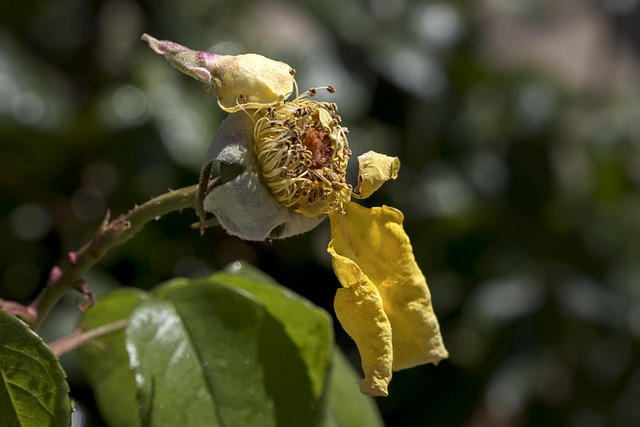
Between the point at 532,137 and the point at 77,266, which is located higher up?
the point at 77,266

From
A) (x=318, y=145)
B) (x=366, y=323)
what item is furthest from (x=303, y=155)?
(x=366, y=323)

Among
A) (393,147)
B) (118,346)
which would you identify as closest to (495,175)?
(393,147)

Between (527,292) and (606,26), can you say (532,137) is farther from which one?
(606,26)

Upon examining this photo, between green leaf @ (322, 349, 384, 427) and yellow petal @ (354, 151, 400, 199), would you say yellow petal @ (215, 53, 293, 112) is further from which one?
green leaf @ (322, 349, 384, 427)

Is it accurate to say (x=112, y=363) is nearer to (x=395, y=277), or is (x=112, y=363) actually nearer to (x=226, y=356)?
(x=226, y=356)

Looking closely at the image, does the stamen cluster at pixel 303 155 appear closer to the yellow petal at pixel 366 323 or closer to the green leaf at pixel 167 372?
the yellow petal at pixel 366 323

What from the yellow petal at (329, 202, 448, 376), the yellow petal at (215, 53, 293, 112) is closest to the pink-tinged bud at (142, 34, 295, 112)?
the yellow petal at (215, 53, 293, 112)

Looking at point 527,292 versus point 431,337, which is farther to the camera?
point 527,292
